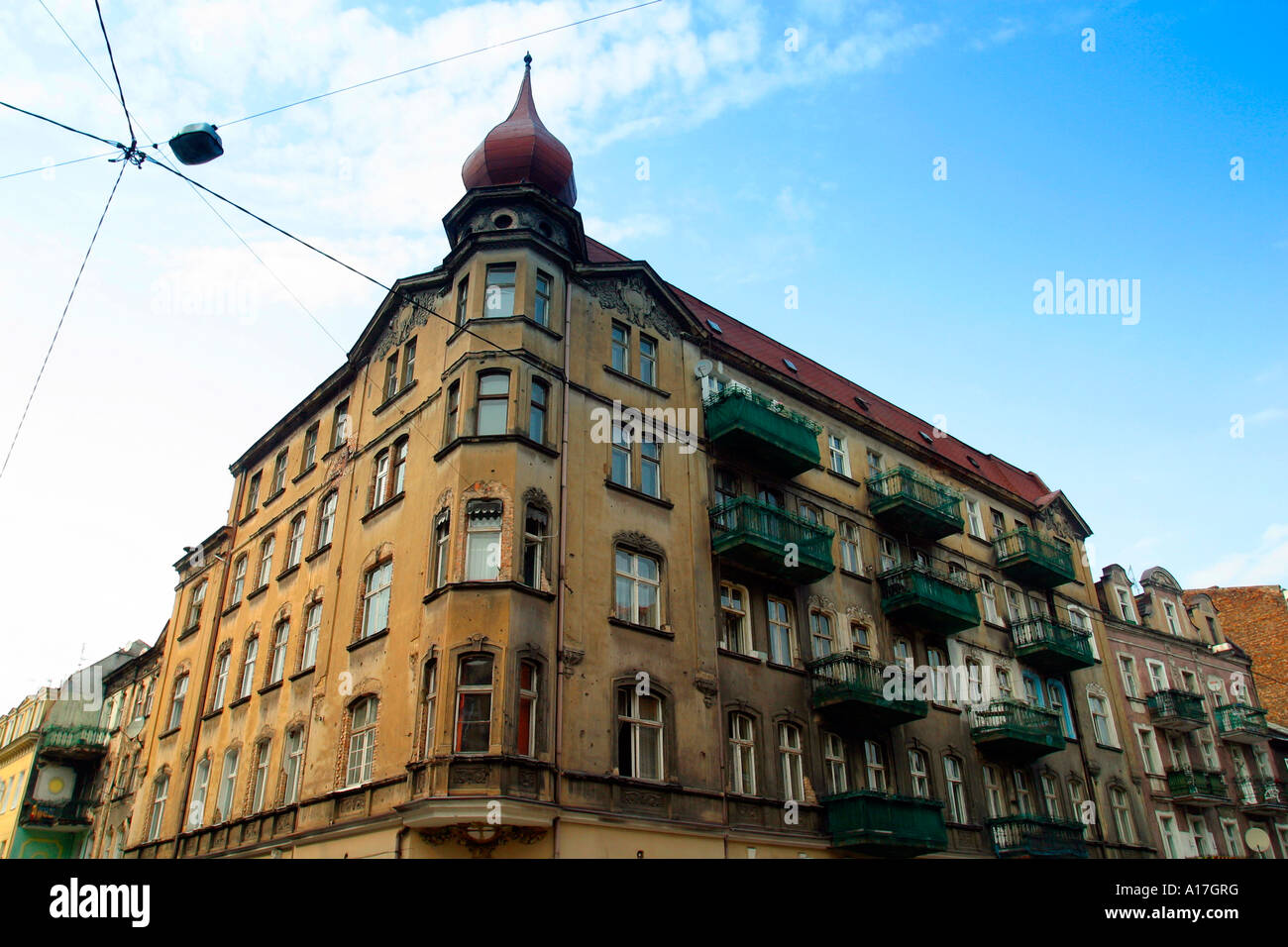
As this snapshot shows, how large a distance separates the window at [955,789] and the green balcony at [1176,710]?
13171 mm

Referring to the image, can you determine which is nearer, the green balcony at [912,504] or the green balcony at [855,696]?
the green balcony at [855,696]

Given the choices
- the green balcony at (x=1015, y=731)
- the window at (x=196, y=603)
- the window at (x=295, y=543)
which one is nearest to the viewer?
the green balcony at (x=1015, y=731)

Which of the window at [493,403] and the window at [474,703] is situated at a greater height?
the window at [493,403]

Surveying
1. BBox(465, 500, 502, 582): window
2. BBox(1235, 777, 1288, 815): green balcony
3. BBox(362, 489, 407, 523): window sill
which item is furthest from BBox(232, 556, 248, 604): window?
BBox(1235, 777, 1288, 815): green balcony

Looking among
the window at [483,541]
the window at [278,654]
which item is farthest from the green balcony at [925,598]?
the window at [278,654]

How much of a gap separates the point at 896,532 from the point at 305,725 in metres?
17.7

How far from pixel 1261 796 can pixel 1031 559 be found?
Result: 1430 cm

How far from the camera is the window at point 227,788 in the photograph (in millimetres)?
23391

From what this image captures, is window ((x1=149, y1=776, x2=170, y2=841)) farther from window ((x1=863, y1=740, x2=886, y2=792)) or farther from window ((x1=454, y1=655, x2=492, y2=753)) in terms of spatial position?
window ((x1=863, y1=740, x2=886, y2=792))

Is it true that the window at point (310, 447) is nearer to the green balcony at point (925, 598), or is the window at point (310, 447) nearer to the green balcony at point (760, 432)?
the green balcony at point (760, 432)

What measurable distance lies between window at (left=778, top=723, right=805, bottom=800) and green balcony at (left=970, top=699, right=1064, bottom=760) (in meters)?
7.27

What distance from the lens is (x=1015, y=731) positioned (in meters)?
25.4
